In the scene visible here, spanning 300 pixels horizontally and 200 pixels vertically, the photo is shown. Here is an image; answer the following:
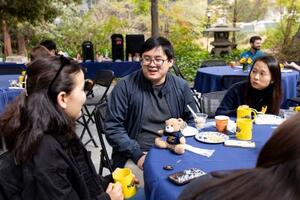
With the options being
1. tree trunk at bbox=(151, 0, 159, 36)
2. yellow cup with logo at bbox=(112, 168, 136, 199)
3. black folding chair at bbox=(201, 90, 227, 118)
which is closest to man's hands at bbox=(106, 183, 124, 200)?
yellow cup with logo at bbox=(112, 168, 136, 199)

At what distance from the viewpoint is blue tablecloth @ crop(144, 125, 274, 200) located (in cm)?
153

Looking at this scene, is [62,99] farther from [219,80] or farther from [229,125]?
[219,80]

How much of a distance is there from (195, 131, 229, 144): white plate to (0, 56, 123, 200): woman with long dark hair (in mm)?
732

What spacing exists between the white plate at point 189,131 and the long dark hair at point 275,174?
1.39 m

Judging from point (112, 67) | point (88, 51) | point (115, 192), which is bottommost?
point (115, 192)

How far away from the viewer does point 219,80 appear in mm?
5266

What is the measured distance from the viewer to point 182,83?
2.68 m

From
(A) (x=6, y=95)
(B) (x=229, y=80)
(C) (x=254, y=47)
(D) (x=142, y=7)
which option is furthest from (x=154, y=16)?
(A) (x=6, y=95)

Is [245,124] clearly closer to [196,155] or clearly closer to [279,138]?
[196,155]

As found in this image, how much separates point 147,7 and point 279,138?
1251cm

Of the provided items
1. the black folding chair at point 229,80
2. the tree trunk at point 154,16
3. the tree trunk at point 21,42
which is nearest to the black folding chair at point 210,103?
the black folding chair at point 229,80

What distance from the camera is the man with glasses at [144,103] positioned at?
2.48 m

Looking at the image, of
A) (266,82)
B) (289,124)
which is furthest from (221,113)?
(289,124)

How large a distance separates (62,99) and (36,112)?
150mm
